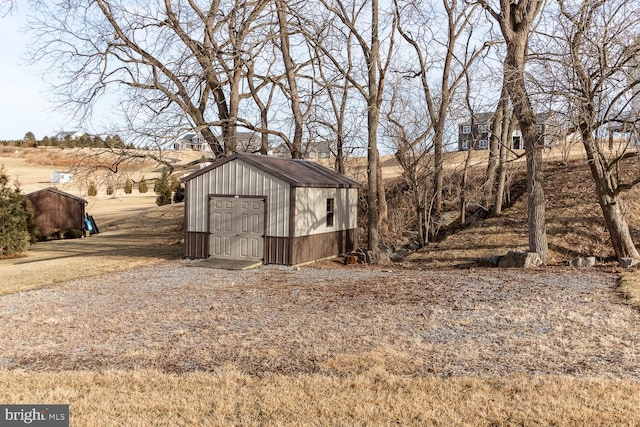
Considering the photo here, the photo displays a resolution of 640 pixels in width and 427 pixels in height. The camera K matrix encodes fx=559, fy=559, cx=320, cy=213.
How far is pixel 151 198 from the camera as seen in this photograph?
52906 mm

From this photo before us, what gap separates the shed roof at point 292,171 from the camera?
16.4 metres

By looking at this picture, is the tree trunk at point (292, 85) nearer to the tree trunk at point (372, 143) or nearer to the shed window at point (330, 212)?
the tree trunk at point (372, 143)

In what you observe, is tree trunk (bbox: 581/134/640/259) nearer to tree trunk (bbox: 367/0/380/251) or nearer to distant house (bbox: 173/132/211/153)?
tree trunk (bbox: 367/0/380/251)

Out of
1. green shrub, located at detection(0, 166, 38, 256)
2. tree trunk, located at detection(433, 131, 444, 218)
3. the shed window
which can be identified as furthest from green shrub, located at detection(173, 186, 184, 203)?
the shed window

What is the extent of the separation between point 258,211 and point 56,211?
20.1m

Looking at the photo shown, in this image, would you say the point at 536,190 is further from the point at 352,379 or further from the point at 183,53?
the point at 183,53

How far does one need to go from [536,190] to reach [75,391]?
13.1 metres

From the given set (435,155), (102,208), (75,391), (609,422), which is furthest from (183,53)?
(102,208)

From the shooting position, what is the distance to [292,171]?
17484 millimetres

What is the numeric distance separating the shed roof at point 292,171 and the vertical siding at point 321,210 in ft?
0.74

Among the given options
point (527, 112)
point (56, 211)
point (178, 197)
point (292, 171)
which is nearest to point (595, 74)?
point (527, 112)

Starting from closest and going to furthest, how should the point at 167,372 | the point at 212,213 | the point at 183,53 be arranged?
the point at 167,372 < the point at 212,213 < the point at 183,53

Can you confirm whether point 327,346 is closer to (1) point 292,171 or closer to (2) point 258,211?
(2) point 258,211

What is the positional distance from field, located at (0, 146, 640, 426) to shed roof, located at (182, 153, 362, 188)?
9.29 feet
